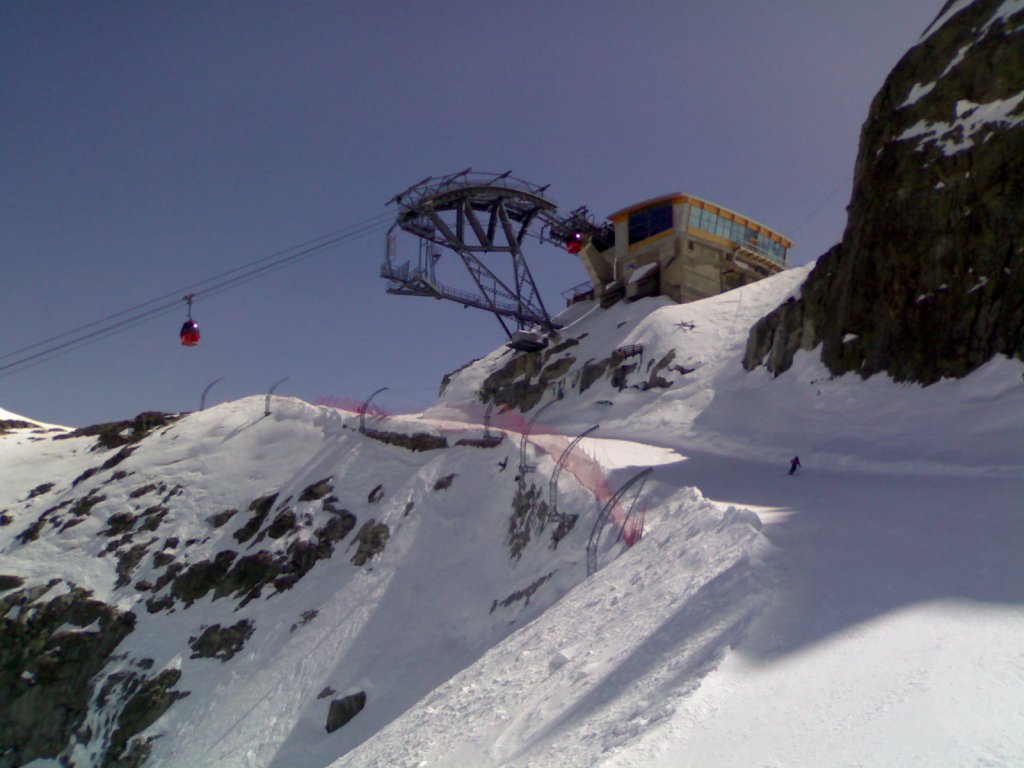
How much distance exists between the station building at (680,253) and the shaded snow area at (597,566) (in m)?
6.90

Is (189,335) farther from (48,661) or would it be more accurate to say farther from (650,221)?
(650,221)

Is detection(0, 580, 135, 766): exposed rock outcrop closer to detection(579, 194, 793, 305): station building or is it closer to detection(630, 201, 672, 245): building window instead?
detection(579, 194, 793, 305): station building

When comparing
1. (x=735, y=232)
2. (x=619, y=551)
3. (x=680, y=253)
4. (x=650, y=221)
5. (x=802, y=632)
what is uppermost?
(x=650, y=221)

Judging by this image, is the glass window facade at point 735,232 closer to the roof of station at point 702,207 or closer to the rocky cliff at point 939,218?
the roof of station at point 702,207

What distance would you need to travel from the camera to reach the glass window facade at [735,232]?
50.8 meters

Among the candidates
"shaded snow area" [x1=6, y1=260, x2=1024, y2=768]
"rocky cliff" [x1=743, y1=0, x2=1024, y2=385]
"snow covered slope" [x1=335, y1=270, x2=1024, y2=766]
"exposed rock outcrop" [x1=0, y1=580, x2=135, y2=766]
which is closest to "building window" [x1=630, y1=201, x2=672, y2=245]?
"shaded snow area" [x1=6, y1=260, x2=1024, y2=768]

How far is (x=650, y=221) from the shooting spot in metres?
52.4

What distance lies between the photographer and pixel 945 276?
21344 millimetres

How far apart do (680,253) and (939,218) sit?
27616 millimetres

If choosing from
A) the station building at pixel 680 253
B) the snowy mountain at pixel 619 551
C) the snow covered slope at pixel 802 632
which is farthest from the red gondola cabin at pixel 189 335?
the station building at pixel 680 253

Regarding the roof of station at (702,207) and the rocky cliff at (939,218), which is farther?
the roof of station at (702,207)

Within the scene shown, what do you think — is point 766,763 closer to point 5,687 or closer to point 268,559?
point 268,559

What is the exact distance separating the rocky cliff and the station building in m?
22.4

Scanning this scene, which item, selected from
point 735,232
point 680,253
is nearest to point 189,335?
point 680,253
